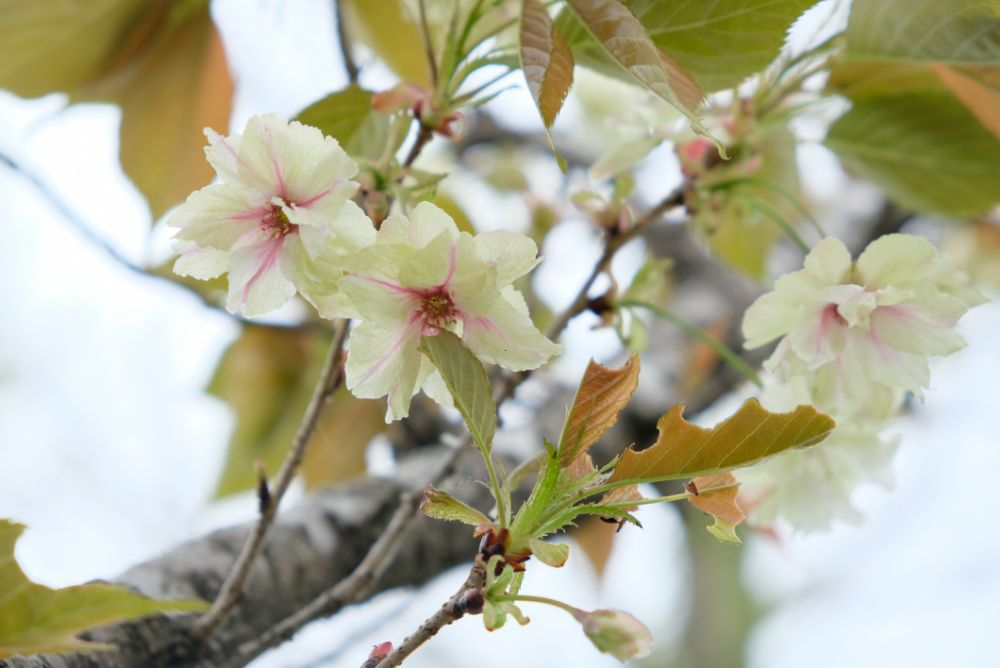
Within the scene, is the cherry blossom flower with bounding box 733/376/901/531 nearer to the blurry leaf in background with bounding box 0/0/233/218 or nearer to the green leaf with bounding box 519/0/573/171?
the green leaf with bounding box 519/0/573/171

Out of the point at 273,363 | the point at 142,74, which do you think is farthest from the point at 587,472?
the point at 273,363

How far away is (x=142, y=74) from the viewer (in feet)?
2.41

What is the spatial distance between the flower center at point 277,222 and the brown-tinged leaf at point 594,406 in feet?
0.51

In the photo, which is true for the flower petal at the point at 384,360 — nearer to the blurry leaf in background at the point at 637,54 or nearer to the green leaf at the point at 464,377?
the green leaf at the point at 464,377

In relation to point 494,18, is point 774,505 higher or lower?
lower

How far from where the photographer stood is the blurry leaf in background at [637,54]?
38 cm

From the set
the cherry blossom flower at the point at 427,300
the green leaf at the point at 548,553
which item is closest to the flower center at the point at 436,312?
the cherry blossom flower at the point at 427,300

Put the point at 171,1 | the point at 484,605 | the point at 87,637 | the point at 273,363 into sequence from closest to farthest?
the point at 484,605, the point at 87,637, the point at 171,1, the point at 273,363

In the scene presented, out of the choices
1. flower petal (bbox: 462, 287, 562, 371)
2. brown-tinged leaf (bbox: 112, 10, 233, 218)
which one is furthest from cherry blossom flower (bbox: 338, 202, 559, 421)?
brown-tinged leaf (bbox: 112, 10, 233, 218)

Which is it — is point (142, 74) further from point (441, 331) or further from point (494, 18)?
point (441, 331)

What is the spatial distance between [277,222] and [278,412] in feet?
2.15

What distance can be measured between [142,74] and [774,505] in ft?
1.95

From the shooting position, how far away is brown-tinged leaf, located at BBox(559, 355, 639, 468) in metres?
0.39

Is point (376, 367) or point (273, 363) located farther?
point (273, 363)
